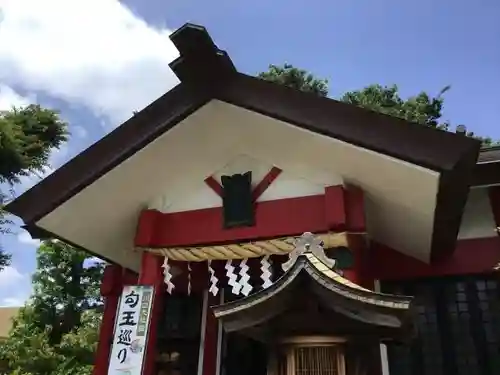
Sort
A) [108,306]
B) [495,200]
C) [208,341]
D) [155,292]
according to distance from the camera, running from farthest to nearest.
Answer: [108,306]
[208,341]
[495,200]
[155,292]

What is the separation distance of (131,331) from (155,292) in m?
0.51

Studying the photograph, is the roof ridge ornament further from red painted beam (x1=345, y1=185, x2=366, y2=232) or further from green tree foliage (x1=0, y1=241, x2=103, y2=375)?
green tree foliage (x1=0, y1=241, x2=103, y2=375)

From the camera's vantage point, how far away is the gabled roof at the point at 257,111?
467 centimetres

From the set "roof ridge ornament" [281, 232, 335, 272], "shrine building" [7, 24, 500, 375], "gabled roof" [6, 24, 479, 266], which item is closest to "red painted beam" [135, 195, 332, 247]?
"shrine building" [7, 24, 500, 375]

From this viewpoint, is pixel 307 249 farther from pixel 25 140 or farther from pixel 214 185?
pixel 25 140

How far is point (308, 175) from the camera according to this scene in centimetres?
588

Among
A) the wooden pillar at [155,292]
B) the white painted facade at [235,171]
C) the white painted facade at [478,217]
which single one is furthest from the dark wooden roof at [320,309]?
the white painted facade at [478,217]

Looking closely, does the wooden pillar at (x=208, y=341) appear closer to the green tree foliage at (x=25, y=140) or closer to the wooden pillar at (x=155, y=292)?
the wooden pillar at (x=155, y=292)

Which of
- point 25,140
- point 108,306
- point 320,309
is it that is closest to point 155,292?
point 108,306

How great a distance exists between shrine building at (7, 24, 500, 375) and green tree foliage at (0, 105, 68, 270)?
7072mm

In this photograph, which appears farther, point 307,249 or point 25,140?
point 25,140

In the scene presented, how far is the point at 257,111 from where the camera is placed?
17.5ft

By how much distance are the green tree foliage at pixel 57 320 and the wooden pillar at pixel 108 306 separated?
9206 millimetres

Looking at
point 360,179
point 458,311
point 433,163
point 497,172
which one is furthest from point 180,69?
point 458,311
